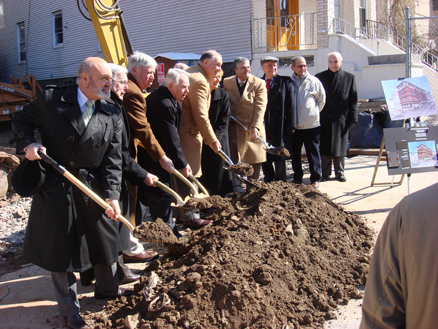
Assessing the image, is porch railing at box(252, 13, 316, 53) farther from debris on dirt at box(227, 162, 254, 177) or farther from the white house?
debris on dirt at box(227, 162, 254, 177)

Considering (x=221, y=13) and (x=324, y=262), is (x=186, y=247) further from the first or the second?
(x=221, y=13)

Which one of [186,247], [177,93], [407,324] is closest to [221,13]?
[177,93]

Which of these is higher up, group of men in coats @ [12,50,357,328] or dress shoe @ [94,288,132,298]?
group of men in coats @ [12,50,357,328]

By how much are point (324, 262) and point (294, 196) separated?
115 centimetres

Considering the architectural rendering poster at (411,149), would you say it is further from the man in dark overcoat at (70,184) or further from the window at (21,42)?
the window at (21,42)

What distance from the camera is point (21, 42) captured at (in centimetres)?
2366

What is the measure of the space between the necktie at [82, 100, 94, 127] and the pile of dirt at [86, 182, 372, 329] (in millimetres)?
1420

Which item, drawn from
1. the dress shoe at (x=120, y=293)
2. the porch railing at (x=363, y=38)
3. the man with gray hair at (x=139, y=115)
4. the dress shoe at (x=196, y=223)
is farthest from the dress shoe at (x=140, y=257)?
the porch railing at (x=363, y=38)

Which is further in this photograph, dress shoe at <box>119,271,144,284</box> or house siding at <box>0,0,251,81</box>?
house siding at <box>0,0,251,81</box>

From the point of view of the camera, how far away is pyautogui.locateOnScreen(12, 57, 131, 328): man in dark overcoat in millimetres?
2920

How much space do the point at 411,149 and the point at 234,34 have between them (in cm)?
1091

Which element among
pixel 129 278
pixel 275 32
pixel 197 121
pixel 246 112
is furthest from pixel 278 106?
pixel 275 32

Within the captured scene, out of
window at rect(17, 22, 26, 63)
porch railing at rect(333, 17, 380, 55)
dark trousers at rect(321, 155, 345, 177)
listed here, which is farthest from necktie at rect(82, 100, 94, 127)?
window at rect(17, 22, 26, 63)

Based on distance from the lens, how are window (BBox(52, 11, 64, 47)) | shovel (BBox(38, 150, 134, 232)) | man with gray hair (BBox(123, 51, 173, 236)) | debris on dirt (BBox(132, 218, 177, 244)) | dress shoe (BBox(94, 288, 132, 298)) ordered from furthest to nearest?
window (BBox(52, 11, 64, 47))
man with gray hair (BBox(123, 51, 173, 236))
dress shoe (BBox(94, 288, 132, 298))
debris on dirt (BBox(132, 218, 177, 244))
shovel (BBox(38, 150, 134, 232))
